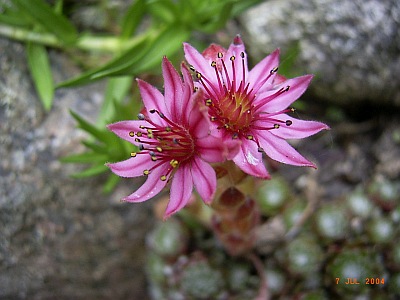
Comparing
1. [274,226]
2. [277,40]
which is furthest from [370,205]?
[277,40]

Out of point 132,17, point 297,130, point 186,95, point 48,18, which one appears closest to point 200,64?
point 186,95

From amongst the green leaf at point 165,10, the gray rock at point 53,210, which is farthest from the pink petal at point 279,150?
the gray rock at point 53,210

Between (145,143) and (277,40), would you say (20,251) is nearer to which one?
(145,143)

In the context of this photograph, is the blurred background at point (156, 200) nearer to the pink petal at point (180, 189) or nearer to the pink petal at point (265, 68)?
the pink petal at point (265, 68)

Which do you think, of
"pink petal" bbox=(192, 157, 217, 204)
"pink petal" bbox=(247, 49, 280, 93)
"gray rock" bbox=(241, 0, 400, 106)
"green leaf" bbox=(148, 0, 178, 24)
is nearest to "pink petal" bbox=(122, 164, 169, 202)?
"pink petal" bbox=(192, 157, 217, 204)

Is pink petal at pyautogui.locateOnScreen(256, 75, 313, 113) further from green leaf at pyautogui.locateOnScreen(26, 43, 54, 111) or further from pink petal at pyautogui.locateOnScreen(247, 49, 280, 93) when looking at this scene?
green leaf at pyautogui.locateOnScreen(26, 43, 54, 111)
